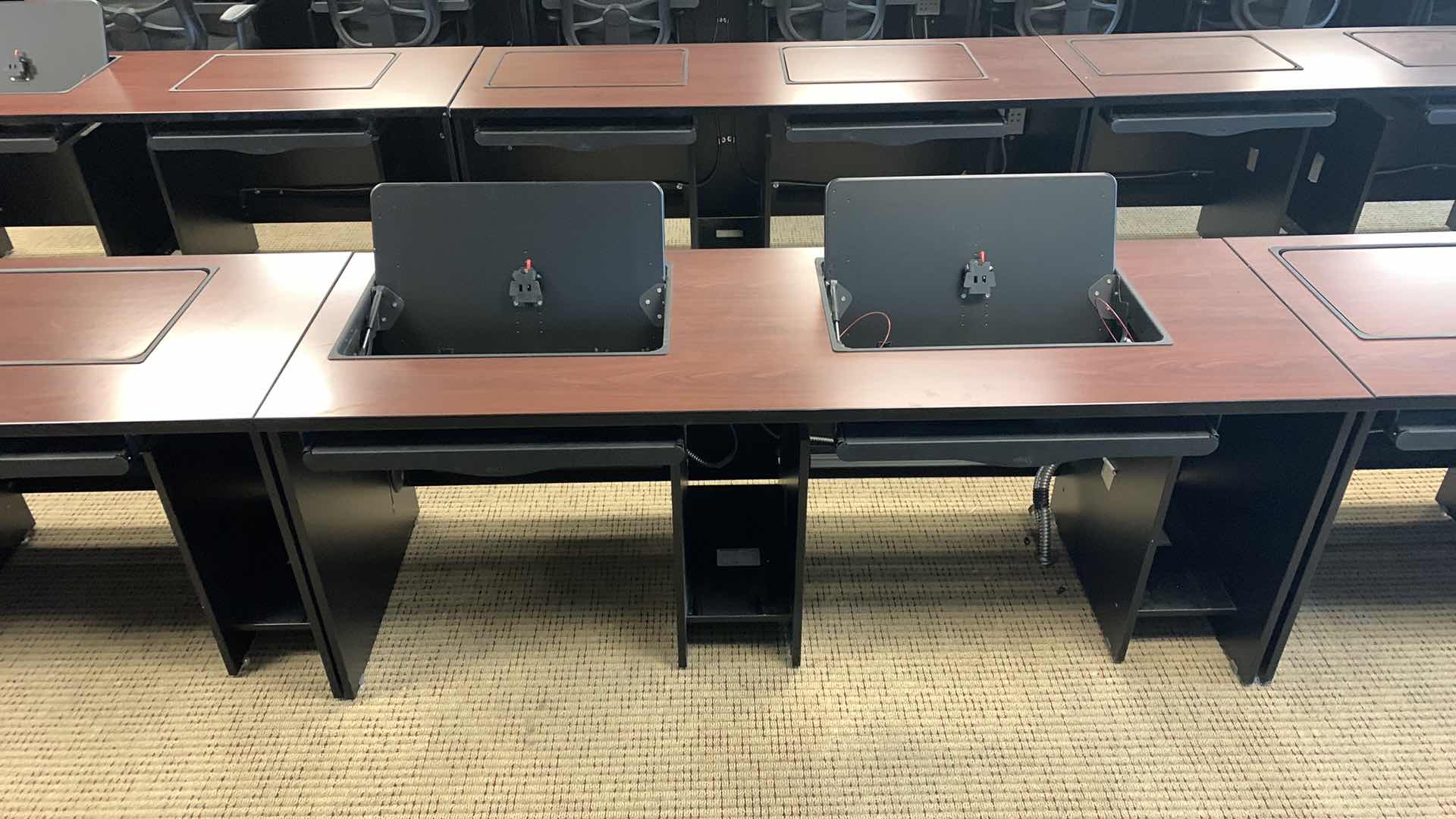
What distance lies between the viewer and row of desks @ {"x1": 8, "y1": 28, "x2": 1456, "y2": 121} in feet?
9.04

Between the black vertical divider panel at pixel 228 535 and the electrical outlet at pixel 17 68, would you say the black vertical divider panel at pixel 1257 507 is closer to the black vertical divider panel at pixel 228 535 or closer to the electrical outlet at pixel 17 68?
the black vertical divider panel at pixel 228 535

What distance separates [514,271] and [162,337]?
0.62 meters

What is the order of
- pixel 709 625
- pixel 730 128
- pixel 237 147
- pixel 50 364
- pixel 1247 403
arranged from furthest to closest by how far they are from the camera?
1. pixel 730 128
2. pixel 237 147
3. pixel 709 625
4. pixel 50 364
5. pixel 1247 403

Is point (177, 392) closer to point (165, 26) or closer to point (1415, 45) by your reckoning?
point (165, 26)

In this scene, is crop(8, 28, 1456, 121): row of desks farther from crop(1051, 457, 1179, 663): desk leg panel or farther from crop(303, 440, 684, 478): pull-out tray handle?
crop(303, 440, 684, 478): pull-out tray handle

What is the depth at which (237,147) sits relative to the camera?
2.78 meters

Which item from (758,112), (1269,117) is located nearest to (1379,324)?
(1269,117)

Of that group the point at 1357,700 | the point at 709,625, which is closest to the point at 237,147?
the point at 709,625

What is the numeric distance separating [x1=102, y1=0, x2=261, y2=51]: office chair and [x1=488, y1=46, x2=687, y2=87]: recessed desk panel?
53.8 inches

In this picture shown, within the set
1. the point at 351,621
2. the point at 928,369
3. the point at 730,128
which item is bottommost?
the point at 351,621

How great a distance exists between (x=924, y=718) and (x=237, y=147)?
2389 mm

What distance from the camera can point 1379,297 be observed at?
1.79 m

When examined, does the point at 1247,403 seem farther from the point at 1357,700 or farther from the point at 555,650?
the point at 555,650

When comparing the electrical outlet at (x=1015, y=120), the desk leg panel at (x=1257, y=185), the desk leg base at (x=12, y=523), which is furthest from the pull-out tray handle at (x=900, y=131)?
the desk leg base at (x=12, y=523)
